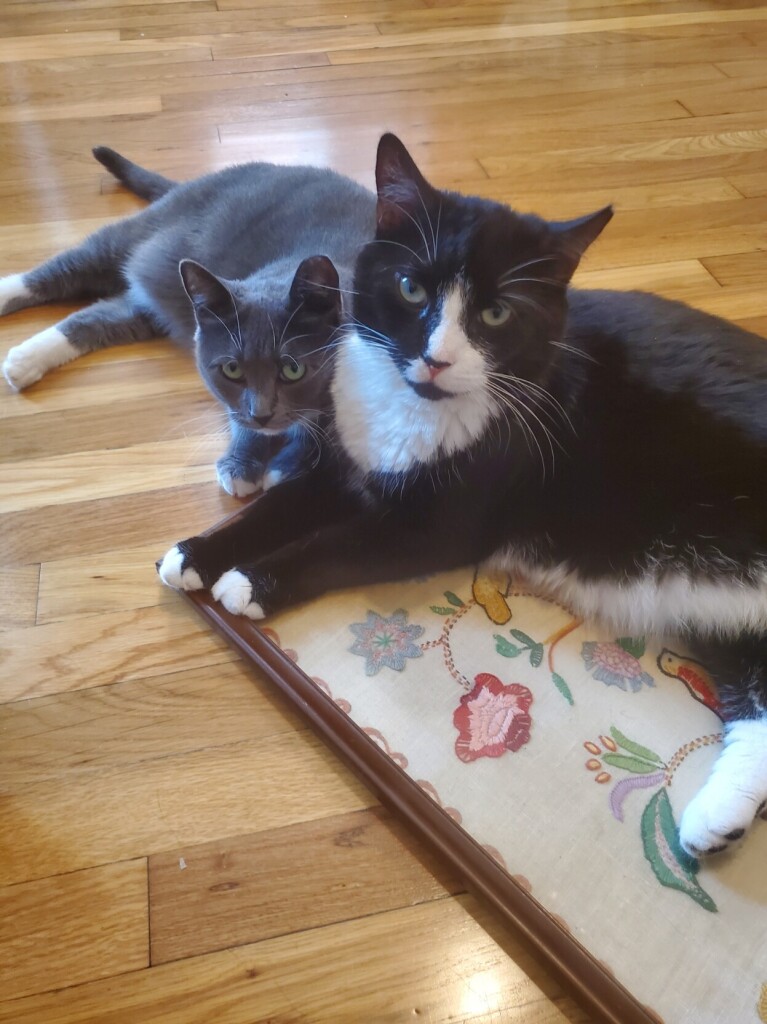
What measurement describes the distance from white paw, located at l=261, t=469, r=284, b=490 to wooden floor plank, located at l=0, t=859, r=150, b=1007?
0.62m

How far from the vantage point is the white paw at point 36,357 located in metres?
1.49

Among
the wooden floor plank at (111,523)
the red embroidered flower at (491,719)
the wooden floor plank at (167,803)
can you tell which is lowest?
the wooden floor plank at (167,803)

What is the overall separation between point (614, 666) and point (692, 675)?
11cm

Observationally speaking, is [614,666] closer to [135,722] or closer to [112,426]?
[135,722]

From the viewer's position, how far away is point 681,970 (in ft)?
2.93

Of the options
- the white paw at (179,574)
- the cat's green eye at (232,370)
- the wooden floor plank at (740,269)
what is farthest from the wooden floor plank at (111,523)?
the wooden floor plank at (740,269)

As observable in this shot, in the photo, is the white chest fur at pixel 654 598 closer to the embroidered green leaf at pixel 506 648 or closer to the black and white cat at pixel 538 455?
the black and white cat at pixel 538 455

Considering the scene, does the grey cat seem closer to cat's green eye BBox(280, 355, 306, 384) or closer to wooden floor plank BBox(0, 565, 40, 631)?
cat's green eye BBox(280, 355, 306, 384)

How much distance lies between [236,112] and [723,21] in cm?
176

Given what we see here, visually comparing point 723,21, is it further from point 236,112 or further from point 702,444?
point 702,444

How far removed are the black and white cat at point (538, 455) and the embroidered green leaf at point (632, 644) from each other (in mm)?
19

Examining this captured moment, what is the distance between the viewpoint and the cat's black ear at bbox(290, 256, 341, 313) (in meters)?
1.13

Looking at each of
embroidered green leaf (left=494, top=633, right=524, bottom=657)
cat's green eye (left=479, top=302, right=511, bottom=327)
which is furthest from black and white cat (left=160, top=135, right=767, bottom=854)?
embroidered green leaf (left=494, top=633, right=524, bottom=657)

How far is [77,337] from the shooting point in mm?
1560
